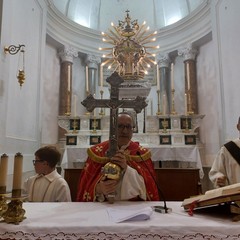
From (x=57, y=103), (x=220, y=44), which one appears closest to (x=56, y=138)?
(x=57, y=103)

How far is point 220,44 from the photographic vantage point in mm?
7141

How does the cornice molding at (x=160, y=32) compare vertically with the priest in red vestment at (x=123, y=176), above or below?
above

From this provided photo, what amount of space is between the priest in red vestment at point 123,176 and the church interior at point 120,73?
2.90 ft

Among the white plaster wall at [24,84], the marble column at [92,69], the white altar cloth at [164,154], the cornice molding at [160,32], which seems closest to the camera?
the white plaster wall at [24,84]

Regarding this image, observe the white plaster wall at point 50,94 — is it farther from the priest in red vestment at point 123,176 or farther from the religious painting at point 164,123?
the priest in red vestment at point 123,176

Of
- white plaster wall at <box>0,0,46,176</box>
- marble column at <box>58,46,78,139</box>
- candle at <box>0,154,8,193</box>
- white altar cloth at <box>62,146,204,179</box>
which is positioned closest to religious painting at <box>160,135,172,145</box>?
white altar cloth at <box>62,146,204,179</box>

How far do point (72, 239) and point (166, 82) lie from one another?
888 centimetres

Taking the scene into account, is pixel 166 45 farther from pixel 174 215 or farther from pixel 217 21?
pixel 174 215

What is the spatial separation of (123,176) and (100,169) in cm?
30

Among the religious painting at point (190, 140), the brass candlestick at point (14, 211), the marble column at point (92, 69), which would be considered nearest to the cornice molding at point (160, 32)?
the marble column at point (92, 69)

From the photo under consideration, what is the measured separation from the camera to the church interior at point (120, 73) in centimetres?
542

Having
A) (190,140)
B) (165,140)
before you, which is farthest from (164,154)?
(190,140)

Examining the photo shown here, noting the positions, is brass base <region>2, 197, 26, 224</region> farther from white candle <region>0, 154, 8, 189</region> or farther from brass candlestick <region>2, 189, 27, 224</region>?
white candle <region>0, 154, 8, 189</region>

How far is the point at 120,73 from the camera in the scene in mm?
6543
